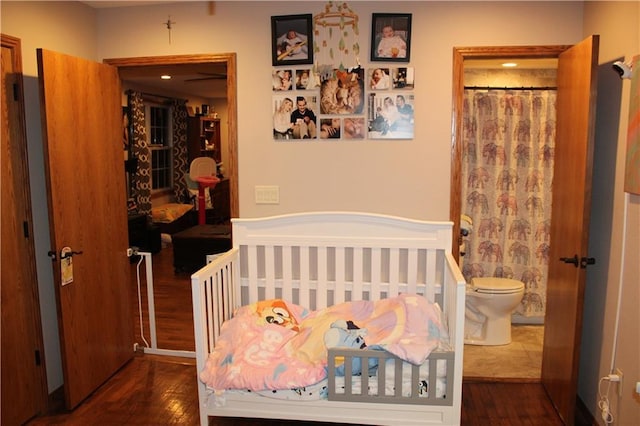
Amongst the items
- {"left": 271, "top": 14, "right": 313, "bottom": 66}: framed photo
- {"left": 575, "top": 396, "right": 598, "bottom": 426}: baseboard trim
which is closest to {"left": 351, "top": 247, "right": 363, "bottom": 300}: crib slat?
{"left": 271, "top": 14, "right": 313, "bottom": 66}: framed photo

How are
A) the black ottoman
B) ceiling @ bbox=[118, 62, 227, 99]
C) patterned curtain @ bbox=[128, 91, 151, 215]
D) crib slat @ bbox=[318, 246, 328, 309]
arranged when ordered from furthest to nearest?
patterned curtain @ bbox=[128, 91, 151, 215] < the black ottoman < ceiling @ bbox=[118, 62, 227, 99] < crib slat @ bbox=[318, 246, 328, 309]

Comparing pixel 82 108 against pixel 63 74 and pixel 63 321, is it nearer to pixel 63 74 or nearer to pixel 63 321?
pixel 63 74

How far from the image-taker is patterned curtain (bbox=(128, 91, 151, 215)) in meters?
6.45

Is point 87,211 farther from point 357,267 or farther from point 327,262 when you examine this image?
point 357,267

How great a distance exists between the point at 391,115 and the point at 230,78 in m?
1.01

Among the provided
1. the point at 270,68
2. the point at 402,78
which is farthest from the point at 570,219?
the point at 270,68

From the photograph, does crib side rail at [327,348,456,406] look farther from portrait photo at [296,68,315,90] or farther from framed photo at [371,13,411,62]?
framed photo at [371,13,411,62]

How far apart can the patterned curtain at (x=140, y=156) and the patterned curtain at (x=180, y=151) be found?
1118mm

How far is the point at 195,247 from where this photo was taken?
5449 millimetres

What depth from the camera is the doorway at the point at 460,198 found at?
279cm

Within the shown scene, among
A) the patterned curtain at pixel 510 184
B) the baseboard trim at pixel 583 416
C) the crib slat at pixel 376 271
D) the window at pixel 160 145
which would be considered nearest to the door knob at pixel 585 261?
the baseboard trim at pixel 583 416

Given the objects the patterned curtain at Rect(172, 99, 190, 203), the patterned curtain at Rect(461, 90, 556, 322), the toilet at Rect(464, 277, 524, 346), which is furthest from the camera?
the patterned curtain at Rect(172, 99, 190, 203)

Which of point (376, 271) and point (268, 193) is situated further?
point (268, 193)

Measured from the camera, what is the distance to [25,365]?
2.56 meters
